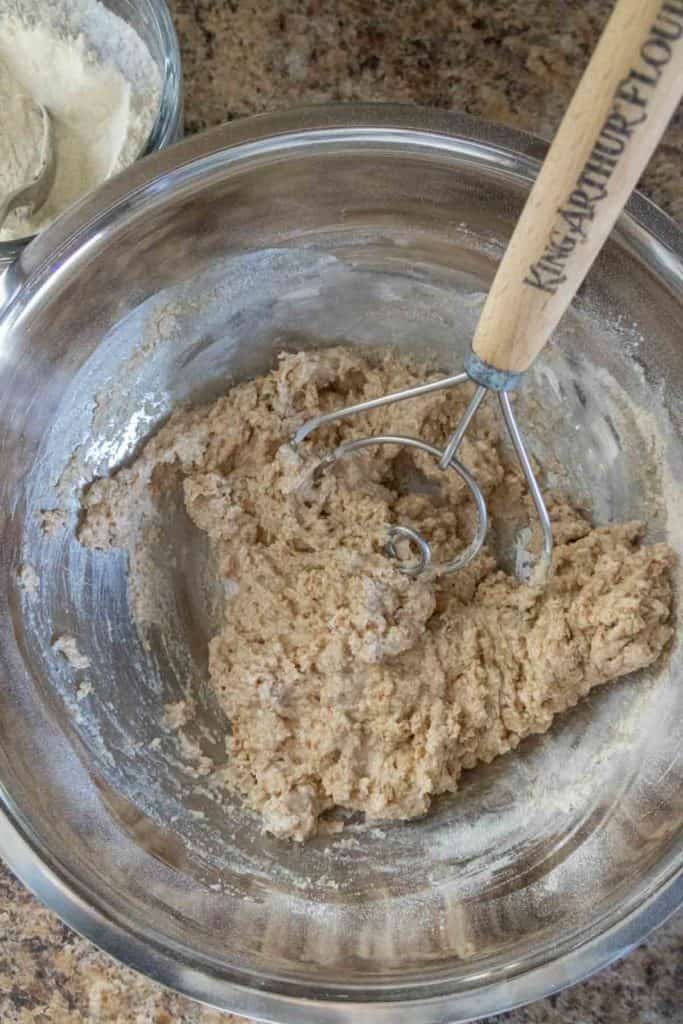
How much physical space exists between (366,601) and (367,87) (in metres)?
0.82

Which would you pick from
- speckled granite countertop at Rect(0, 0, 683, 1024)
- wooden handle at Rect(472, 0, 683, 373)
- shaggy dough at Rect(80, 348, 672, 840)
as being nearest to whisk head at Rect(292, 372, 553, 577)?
shaggy dough at Rect(80, 348, 672, 840)

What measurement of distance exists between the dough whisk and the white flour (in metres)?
0.69

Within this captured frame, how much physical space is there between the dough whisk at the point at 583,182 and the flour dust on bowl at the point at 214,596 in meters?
0.29

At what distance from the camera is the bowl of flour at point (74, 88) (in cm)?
143

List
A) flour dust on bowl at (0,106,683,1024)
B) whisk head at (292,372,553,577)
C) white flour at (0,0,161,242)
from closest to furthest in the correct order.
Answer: flour dust on bowl at (0,106,683,1024), whisk head at (292,372,553,577), white flour at (0,0,161,242)

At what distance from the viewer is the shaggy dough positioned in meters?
1.34

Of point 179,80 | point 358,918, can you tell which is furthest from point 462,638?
point 179,80

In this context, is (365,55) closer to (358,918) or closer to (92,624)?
(92,624)

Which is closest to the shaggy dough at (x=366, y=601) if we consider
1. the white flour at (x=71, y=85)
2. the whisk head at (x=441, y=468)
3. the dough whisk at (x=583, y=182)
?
the whisk head at (x=441, y=468)

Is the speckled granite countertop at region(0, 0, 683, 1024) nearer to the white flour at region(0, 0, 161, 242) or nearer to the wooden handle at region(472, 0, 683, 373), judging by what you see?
the white flour at region(0, 0, 161, 242)

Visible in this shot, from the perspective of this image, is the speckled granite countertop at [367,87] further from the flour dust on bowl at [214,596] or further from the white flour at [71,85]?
the flour dust on bowl at [214,596]

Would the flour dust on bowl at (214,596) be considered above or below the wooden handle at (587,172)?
below

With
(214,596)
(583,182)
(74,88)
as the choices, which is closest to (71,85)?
(74,88)

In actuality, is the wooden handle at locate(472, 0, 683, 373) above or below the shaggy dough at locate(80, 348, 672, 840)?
above
